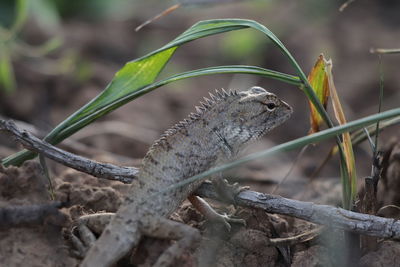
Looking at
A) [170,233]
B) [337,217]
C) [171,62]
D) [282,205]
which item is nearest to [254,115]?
[282,205]

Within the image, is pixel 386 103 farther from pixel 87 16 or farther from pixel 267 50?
pixel 87 16

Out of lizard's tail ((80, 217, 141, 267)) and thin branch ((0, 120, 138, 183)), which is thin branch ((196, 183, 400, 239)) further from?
thin branch ((0, 120, 138, 183))

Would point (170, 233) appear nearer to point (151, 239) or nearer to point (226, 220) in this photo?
point (151, 239)

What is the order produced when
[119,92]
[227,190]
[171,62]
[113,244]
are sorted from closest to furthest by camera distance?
1. [113,244]
2. [227,190]
3. [119,92]
4. [171,62]

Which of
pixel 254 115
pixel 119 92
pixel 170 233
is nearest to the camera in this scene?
pixel 170 233

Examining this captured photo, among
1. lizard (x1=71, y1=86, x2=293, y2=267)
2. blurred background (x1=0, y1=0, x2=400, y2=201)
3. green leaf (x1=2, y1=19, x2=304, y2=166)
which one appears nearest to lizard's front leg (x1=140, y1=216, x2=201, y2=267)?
lizard (x1=71, y1=86, x2=293, y2=267)

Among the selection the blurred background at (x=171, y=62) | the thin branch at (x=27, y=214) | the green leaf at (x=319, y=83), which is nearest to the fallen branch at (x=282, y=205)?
the thin branch at (x=27, y=214)

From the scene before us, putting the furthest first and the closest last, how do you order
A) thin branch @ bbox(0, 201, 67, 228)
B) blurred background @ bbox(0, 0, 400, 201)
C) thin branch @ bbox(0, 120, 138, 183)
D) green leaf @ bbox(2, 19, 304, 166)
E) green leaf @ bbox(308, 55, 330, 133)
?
1. blurred background @ bbox(0, 0, 400, 201)
2. green leaf @ bbox(308, 55, 330, 133)
3. green leaf @ bbox(2, 19, 304, 166)
4. thin branch @ bbox(0, 120, 138, 183)
5. thin branch @ bbox(0, 201, 67, 228)
